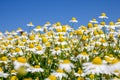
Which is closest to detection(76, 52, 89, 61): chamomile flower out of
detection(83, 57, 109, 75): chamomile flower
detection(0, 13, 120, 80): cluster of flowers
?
detection(0, 13, 120, 80): cluster of flowers

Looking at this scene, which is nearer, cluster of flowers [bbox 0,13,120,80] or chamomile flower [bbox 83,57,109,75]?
chamomile flower [bbox 83,57,109,75]

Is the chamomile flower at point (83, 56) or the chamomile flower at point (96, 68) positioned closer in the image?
the chamomile flower at point (96, 68)

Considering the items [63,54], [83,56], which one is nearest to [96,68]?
[83,56]

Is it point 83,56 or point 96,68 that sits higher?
point 83,56

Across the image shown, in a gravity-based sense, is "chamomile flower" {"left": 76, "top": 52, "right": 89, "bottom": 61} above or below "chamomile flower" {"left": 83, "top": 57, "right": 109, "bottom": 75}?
above

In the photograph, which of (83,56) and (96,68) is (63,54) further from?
(96,68)

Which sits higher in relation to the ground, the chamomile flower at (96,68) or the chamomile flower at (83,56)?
the chamomile flower at (83,56)

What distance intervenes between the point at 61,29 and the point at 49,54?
1.40 metres

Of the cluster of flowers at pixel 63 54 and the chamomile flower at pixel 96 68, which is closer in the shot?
the chamomile flower at pixel 96 68

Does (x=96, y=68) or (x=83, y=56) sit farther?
(x=83, y=56)

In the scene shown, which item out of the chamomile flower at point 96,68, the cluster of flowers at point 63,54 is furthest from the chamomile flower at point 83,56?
the chamomile flower at point 96,68

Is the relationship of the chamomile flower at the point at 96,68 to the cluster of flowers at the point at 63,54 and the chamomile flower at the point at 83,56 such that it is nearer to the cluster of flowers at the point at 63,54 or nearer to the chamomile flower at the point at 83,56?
the cluster of flowers at the point at 63,54

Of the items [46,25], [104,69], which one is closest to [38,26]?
[46,25]

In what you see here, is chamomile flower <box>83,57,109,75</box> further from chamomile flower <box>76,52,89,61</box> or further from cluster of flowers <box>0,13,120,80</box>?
chamomile flower <box>76,52,89,61</box>
